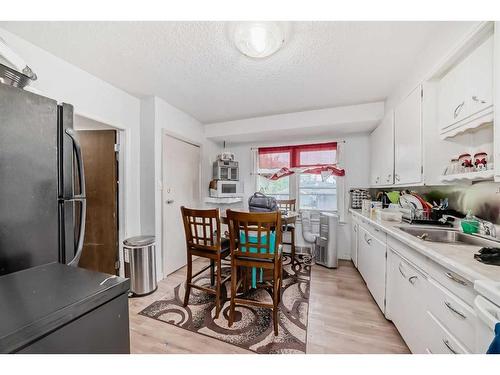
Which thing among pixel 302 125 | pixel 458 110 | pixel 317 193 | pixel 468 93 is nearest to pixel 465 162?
pixel 458 110

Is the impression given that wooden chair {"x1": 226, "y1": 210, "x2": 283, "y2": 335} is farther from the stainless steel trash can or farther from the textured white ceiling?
the textured white ceiling

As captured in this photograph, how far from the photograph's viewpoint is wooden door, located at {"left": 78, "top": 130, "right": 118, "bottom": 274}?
238 cm

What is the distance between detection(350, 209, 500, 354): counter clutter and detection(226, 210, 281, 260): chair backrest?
911 millimetres

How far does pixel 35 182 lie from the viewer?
919 millimetres

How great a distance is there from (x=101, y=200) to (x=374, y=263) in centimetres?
321

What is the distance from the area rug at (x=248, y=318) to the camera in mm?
1517

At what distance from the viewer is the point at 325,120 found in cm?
291

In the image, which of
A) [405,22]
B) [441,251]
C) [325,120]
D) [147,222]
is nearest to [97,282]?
[441,251]

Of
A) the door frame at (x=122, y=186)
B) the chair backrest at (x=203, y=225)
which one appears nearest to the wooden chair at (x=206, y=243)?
the chair backrest at (x=203, y=225)

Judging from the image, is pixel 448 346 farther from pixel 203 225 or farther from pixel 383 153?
pixel 383 153

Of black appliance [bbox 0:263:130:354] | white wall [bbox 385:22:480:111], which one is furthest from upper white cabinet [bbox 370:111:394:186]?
black appliance [bbox 0:263:130:354]

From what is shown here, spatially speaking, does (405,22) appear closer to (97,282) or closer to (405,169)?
(405,169)

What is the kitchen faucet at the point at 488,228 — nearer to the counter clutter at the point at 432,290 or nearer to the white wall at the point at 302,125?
the counter clutter at the point at 432,290
